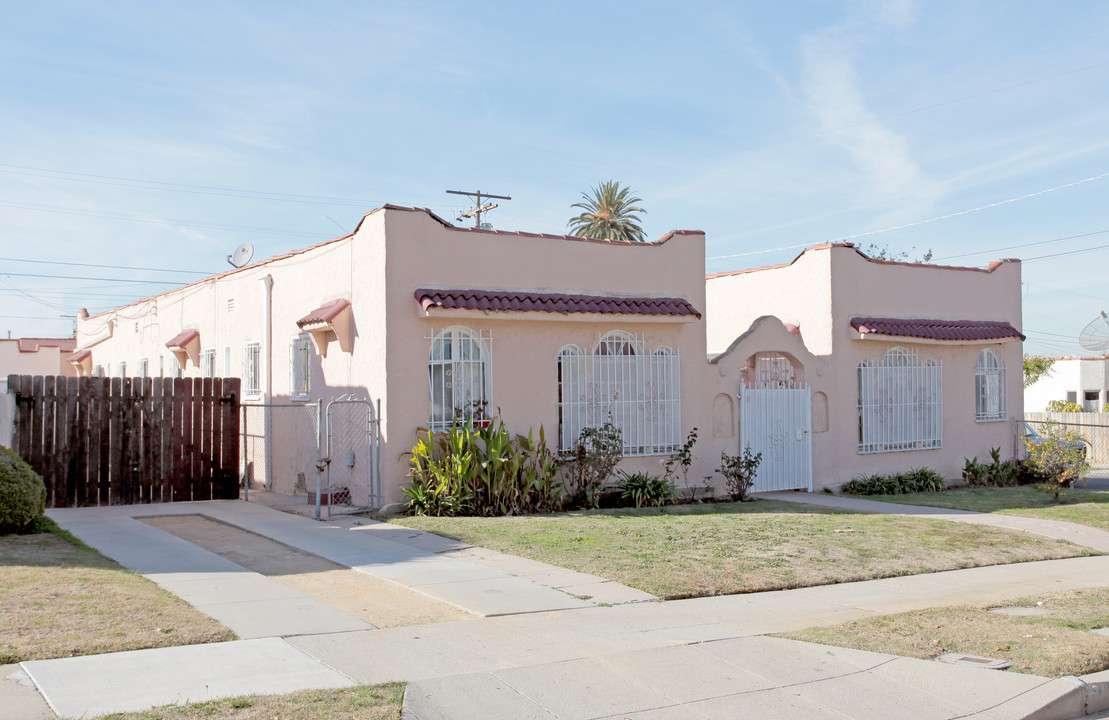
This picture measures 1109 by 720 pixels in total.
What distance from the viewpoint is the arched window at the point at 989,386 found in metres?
19.8

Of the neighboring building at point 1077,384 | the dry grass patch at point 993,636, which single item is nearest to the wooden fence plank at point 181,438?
the dry grass patch at point 993,636

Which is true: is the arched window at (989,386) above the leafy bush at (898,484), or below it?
above

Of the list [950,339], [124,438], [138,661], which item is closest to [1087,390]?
[950,339]

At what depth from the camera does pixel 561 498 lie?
46.3 ft

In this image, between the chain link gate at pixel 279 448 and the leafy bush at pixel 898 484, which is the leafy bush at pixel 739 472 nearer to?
the leafy bush at pixel 898 484

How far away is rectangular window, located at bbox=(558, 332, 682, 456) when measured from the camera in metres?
14.9

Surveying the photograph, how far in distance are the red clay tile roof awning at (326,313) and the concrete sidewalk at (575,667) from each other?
604 centimetres

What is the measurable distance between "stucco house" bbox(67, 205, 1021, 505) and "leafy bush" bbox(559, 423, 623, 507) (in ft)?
1.31

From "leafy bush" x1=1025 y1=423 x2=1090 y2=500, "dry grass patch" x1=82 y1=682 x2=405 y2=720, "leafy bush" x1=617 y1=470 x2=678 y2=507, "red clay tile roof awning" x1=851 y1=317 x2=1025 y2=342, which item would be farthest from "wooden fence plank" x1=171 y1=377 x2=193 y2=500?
"leafy bush" x1=1025 y1=423 x2=1090 y2=500

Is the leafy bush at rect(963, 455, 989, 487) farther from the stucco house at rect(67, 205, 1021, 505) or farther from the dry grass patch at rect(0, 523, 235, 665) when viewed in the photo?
the dry grass patch at rect(0, 523, 235, 665)

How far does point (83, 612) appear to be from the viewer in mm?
7062

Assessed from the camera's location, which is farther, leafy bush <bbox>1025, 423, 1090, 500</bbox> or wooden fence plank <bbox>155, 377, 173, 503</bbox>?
leafy bush <bbox>1025, 423, 1090, 500</bbox>

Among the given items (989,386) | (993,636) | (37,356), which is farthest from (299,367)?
(37,356)

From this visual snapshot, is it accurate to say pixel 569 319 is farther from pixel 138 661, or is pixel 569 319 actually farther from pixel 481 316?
pixel 138 661
